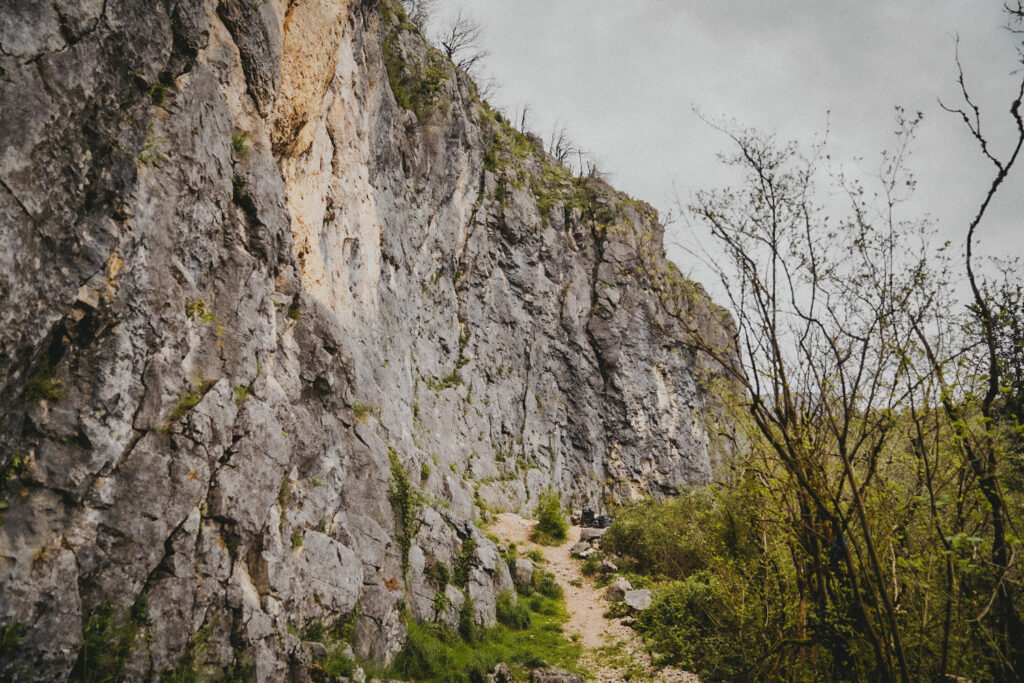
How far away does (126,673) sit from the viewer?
16.7 ft

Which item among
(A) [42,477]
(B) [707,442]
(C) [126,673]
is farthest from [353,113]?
(B) [707,442]

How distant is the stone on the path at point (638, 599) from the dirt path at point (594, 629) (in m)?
0.63

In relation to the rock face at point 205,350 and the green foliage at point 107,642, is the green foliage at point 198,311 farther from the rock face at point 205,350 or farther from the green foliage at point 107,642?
the green foliage at point 107,642

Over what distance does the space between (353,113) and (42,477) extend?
42.6ft

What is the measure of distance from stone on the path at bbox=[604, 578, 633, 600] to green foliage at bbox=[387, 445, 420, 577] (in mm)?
6896

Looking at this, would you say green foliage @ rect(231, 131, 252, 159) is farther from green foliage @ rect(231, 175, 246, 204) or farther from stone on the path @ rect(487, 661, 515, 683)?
stone on the path @ rect(487, 661, 515, 683)

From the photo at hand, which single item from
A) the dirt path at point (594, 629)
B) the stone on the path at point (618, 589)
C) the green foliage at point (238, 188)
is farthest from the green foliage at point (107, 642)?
the stone on the path at point (618, 589)

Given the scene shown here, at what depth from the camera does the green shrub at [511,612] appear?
12.3 meters

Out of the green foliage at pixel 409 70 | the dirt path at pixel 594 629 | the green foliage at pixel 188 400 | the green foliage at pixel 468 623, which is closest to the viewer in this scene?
the green foliage at pixel 188 400

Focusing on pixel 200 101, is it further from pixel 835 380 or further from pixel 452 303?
pixel 452 303

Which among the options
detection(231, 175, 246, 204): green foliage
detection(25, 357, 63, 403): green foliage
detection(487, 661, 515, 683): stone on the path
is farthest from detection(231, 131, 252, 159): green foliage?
detection(487, 661, 515, 683): stone on the path

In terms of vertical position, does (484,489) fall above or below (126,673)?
above

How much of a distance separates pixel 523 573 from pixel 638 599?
11.3ft

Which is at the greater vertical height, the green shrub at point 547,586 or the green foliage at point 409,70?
the green foliage at point 409,70
